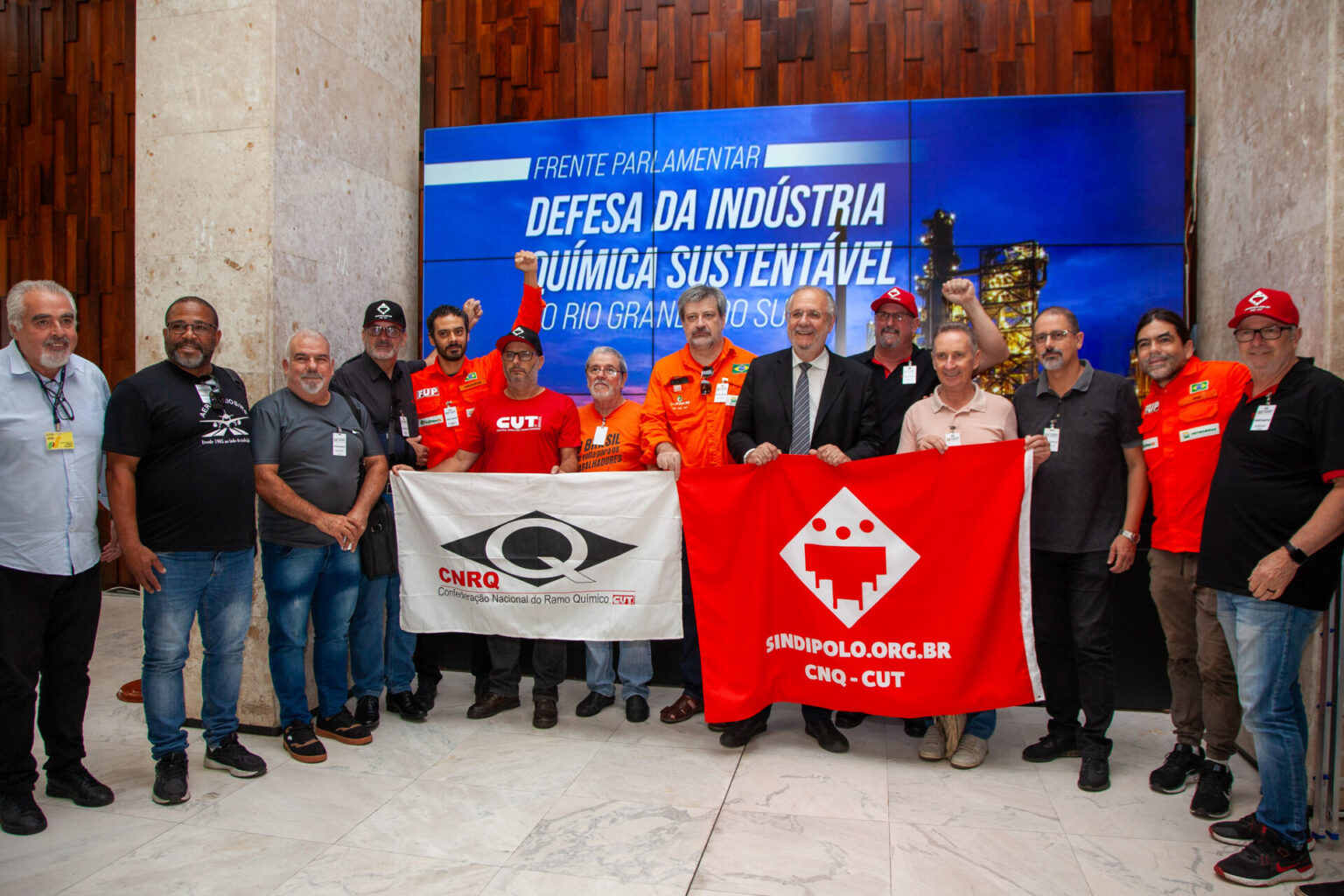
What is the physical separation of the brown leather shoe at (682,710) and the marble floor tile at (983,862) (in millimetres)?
1129

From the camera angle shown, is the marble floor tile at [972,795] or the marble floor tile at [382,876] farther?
the marble floor tile at [972,795]

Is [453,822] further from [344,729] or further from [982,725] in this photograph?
[982,725]

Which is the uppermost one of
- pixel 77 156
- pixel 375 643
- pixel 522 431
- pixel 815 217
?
pixel 77 156

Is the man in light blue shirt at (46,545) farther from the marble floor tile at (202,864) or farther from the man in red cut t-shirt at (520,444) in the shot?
the man in red cut t-shirt at (520,444)

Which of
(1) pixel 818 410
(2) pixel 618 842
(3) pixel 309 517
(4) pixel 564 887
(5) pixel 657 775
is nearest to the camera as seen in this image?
(4) pixel 564 887

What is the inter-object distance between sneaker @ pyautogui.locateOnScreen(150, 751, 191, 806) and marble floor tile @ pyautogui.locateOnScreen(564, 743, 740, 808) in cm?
132

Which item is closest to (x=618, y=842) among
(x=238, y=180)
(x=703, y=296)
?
(x=703, y=296)

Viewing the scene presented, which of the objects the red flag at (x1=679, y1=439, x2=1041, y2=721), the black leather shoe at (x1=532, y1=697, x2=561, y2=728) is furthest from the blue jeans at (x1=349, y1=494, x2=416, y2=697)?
the red flag at (x1=679, y1=439, x2=1041, y2=721)

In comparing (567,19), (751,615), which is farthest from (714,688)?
(567,19)

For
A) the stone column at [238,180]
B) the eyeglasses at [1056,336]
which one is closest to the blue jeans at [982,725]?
the eyeglasses at [1056,336]

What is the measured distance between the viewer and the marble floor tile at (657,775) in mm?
2766

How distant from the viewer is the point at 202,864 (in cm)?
235

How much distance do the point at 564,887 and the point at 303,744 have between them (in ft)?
4.77

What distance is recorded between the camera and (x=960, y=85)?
484cm
